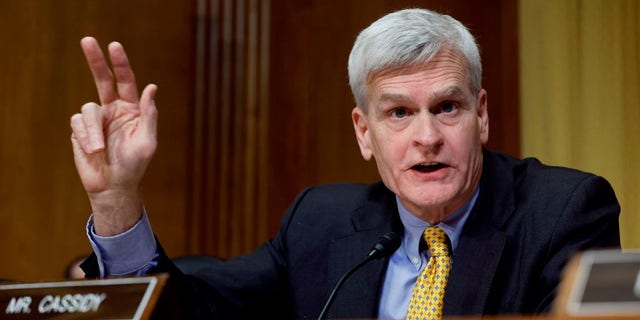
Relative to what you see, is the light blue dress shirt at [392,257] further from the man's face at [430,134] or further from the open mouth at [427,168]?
the open mouth at [427,168]

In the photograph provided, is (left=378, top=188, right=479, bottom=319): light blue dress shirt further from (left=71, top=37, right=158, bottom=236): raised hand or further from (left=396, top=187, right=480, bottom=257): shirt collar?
(left=71, top=37, right=158, bottom=236): raised hand

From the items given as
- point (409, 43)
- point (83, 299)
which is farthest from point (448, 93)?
point (83, 299)

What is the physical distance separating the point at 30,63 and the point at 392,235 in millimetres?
2412

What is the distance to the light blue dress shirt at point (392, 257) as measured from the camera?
1.88 metres

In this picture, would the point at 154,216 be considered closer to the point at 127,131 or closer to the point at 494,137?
the point at 494,137

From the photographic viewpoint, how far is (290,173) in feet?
12.7

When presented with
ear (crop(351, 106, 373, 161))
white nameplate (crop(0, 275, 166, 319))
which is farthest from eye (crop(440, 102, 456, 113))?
white nameplate (crop(0, 275, 166, 319))

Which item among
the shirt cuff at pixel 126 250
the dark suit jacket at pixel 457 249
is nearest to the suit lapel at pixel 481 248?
the dark suit jacket at pixel 457 249

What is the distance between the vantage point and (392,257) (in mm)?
2037

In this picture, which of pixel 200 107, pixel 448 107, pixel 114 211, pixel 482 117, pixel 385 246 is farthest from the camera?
pixel 200 107

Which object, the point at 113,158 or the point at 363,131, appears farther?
the point at 363,131

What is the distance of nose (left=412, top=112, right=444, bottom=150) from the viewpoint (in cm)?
188

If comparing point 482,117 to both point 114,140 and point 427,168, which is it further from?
point 114,140

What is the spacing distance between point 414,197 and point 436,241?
11 cm
